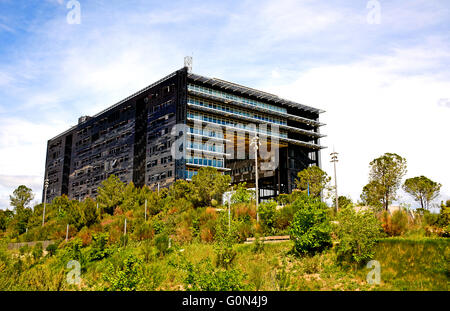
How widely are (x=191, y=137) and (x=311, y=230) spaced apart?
172 feet

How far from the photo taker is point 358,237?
17.7m

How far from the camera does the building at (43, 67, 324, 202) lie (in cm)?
7000

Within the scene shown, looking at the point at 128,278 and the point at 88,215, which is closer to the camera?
the point at 128,278

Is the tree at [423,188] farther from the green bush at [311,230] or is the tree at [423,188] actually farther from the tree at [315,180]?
the green bush at [311,230]

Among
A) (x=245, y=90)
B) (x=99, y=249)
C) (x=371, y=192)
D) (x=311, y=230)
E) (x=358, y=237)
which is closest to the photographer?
(x=358, y=237)

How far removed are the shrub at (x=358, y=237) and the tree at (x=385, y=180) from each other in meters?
29.5

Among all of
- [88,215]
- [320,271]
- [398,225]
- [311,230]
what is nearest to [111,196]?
[88,215]

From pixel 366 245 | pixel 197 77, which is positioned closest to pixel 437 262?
pixel 366 245

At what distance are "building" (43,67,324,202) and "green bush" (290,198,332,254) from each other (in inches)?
1840

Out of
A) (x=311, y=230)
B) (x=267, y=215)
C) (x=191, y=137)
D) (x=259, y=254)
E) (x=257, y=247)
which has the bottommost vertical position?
(x=259, y=254)

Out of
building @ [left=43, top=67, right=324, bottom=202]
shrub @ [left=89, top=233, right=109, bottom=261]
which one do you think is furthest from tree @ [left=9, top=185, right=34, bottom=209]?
shrub @ [left=89, top=233, right=109, bottom=261]

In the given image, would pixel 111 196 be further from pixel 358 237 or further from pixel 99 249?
pixel 358 237

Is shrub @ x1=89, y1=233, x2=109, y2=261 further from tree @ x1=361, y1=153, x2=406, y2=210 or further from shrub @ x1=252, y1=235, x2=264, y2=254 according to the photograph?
tree @ x1=361, y1=153, x2=406, y2=210
